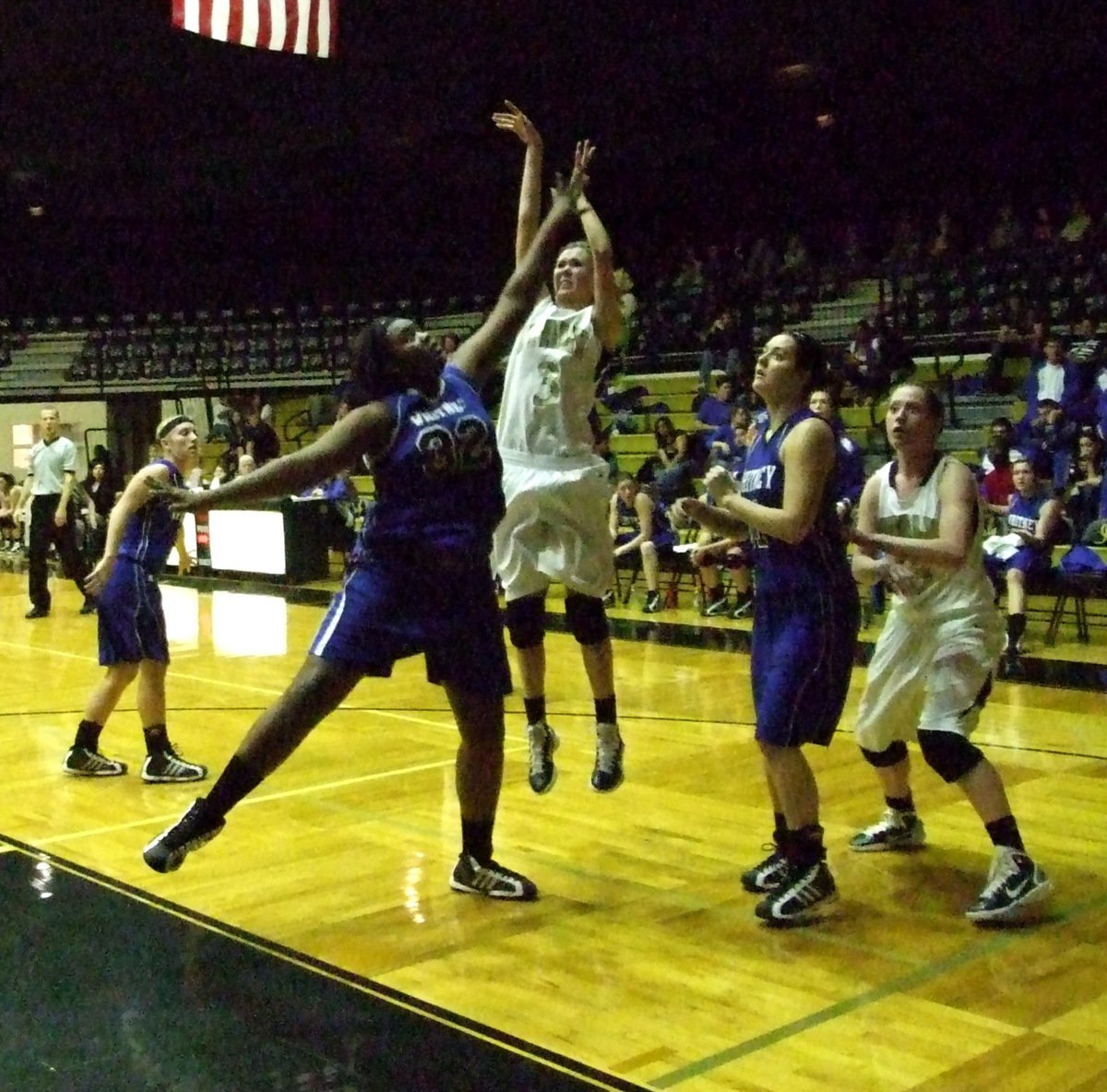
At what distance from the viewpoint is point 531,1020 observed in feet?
10.7

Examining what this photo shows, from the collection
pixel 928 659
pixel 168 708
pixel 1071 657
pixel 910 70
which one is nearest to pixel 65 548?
pixel 168 708

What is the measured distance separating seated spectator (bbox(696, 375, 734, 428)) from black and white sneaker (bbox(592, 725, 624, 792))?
8.20 m

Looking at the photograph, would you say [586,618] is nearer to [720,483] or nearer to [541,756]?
[541,756]

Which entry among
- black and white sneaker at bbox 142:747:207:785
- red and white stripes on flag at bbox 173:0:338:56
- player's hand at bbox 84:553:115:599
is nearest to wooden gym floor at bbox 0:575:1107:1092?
black and white sneaker at bbox 142:747:207:785

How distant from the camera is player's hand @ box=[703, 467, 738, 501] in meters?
3.73

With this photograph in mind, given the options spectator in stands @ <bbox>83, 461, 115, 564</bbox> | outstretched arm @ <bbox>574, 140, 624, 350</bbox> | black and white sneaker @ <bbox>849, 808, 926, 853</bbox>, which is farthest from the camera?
spectator in stands @ <bbox>83, 461, 115, 564</bbox>

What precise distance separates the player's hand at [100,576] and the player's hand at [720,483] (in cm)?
275

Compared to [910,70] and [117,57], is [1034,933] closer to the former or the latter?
[910,70]

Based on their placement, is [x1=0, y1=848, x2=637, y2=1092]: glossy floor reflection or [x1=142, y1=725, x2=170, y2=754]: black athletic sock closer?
[x1=0, y1=848, x2=637, y2=1092]: glossy floor reflection

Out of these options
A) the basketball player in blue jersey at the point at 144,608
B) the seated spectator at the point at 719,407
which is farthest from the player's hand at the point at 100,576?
the seated spectator at the point at 719,407

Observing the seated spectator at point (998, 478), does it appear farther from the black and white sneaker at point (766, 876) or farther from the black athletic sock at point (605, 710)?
the black and white sneaker at point (766, 876)

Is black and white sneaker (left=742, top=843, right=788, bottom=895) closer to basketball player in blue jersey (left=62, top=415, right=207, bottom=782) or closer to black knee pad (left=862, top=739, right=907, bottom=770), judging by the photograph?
black knee pad (left=862, top=739, right=907, bottom=770)

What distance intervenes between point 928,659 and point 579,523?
3.96 ft

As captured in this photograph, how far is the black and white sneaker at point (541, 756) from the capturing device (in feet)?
15.4
